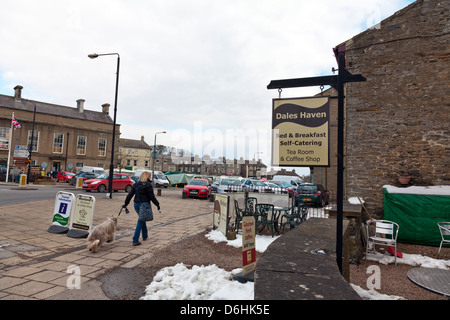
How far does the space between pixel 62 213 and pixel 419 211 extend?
10252 mm

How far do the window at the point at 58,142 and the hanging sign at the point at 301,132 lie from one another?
43.9m

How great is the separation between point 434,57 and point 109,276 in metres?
10.9

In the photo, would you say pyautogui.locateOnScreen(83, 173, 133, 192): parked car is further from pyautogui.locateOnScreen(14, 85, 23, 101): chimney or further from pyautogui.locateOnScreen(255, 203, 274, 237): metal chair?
pyautogui.locateOnScreen(14, 85, 23, 101): chimney

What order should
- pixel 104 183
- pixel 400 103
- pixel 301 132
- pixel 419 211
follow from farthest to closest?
pixel 104 183 < pixel 400 103 < pixel 419 211 < pixel 301 132

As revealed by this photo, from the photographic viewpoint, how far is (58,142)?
129 ft

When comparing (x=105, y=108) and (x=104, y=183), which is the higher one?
(x=105, y=108)

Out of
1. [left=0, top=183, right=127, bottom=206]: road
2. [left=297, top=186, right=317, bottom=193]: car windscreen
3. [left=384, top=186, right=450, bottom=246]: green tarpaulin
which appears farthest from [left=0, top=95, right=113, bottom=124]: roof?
[left=384, top=186, right=450, bottom=246]: green tarpaulin

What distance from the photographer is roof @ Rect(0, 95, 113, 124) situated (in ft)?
123

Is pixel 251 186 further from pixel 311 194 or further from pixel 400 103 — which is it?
pixel 400 103

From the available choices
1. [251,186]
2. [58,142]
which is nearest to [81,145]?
[58,142]

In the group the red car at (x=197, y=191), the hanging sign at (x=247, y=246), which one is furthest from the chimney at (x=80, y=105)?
the hanging sign at (x=247, y=246)

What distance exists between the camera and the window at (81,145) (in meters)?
41.3

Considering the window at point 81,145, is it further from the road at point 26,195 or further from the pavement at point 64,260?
the pavement at point 64,260
